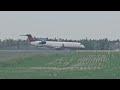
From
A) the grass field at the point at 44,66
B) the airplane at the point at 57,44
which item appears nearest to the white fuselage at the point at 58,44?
the airplane at the point at 57,44

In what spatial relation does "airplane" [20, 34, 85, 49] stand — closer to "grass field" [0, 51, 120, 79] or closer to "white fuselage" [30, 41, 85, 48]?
"white fuselage" [30, 41, 85, 48]

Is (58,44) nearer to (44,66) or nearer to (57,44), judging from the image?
(57,44)

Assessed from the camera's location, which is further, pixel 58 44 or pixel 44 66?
pixel 58 44

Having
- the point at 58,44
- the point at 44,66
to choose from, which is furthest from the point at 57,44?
the point at 44,66

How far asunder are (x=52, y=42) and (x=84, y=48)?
8.04 feet

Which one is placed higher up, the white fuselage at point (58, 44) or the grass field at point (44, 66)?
the grass field at point (44, 66)

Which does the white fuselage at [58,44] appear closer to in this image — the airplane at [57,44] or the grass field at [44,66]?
the airplane at [57,44]

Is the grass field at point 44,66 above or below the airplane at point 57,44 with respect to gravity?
above

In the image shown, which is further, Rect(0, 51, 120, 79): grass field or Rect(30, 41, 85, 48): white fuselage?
Rect(30, 41, 85, 48): white fuselage

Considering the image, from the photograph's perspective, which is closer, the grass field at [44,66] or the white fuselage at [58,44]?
the grass field at [44,66]

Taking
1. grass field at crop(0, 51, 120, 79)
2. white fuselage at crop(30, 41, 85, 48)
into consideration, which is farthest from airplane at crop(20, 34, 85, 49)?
grass field at crop(0, 51, 120, 79)
